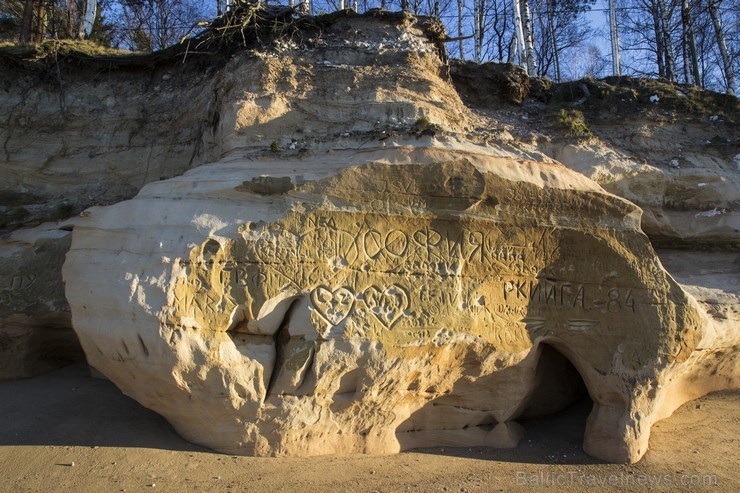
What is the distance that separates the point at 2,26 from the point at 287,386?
9700 millimetres

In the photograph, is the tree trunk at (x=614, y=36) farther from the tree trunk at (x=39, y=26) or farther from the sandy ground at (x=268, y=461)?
the tree trunk at (x=39, y=26)

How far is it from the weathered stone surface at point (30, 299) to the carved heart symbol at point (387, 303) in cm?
310

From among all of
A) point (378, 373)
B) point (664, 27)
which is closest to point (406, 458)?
point (378, 373)

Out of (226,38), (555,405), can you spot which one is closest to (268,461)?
(555,405)

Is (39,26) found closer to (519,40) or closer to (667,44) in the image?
(519,40)

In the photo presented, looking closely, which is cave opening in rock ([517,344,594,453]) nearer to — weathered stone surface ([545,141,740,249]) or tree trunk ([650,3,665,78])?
weathered stone surface ([545,141,740,249])

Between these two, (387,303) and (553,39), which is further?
(553,39)

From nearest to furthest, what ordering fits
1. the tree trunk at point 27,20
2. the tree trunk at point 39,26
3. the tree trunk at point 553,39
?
the tree trunk at point 27,20
the tree trunk at point 39,26
the tree trunk at point 553,39

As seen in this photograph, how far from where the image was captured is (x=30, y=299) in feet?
16.9

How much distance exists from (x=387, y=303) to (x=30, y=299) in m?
3.53

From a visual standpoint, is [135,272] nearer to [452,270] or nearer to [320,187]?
[320,187]

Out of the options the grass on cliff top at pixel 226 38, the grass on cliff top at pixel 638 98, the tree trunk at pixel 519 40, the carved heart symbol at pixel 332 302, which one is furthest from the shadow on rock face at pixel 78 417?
the tree trunk at pixel 519 40

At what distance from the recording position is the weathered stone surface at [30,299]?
5145mm

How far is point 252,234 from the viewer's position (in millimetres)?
3945
